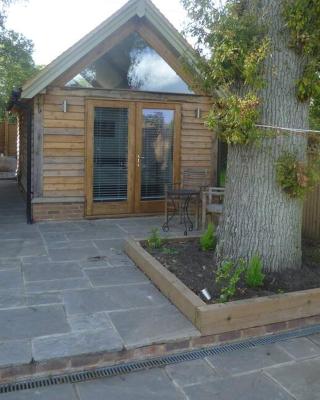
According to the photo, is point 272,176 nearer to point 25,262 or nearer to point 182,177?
point 25,262

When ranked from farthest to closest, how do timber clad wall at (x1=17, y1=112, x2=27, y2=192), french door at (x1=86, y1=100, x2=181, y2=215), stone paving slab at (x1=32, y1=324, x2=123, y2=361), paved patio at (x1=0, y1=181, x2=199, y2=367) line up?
timber clad wall at (x1=17, y1=112, x2=27, y2=192), french door at (x1=86, y1=100, x2=181, y2=215), paved patio at (x1=0, y1=181, x2=199, y2=367), stone paving slab at (x1=32, y1=324, x2=123, y2=361)

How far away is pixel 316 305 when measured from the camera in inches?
162

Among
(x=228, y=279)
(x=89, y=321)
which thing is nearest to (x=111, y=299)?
(x=89, y=321)

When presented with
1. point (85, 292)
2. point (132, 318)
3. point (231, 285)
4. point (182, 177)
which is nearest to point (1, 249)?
point (85, 292)

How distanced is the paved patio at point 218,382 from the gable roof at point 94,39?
5.04m

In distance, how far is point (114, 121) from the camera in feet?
27.1

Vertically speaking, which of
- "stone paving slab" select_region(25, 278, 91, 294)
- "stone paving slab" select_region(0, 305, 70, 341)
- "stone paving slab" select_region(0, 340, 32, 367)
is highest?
"stone paving slab" select_region(25, 278, 91, 294)

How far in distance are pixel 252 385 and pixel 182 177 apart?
19.9ft

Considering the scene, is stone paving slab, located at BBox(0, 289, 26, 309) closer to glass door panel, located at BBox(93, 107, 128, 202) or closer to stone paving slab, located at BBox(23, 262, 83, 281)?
stone paving slab, located at BBox(23, 262, 83, 281)

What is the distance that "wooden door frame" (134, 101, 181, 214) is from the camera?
8414mm

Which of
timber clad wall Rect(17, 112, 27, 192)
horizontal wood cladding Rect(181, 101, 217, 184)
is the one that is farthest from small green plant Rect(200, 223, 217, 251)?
timber clad wall Rect(17, 112, 27, 192)

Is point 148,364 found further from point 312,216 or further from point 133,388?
point 312,216

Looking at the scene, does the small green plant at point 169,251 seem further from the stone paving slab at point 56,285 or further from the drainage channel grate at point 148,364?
the drainage channel grate at point 148,364

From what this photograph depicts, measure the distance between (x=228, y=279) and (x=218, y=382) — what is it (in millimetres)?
1450
